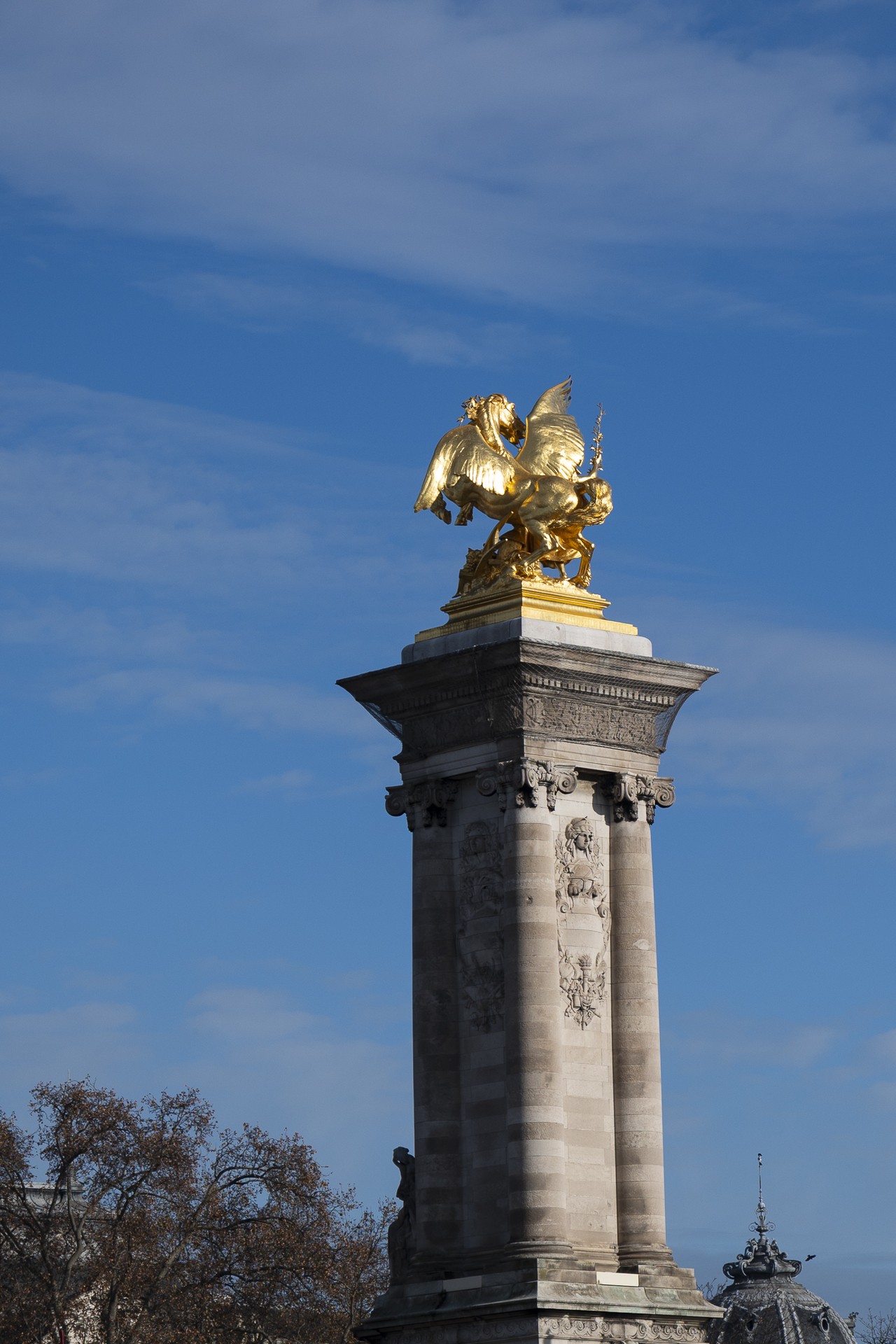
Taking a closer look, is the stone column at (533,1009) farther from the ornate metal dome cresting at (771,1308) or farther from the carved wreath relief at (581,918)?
the ornate metal dome cresting at (771,1308)

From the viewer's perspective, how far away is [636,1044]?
38.8 meters

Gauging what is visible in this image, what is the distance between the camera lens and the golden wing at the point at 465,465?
4072 cm

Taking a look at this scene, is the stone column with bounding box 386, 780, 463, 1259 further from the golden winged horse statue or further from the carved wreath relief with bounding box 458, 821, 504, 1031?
the golden winged horse statue

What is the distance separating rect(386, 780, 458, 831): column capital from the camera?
39844mm

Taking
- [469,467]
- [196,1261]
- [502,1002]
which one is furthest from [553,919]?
[196,1261]

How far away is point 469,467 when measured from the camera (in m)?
40.8

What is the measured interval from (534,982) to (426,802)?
3.24m

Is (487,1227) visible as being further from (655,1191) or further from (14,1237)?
(14,1237)

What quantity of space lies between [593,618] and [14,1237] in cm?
1985

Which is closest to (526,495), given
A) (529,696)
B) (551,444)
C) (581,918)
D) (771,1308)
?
(551,444)

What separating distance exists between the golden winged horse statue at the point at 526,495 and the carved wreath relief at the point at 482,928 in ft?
12.2

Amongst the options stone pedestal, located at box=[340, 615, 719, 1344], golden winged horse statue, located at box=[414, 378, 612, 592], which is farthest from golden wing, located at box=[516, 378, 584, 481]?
stone pedestal, located at box=[340, 615, 719, 1344]

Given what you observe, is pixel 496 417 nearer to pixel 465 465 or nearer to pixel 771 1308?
pixel 465 465

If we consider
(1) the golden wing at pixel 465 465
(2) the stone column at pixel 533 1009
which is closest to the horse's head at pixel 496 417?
(1) the golden wing at pixel 465 465
